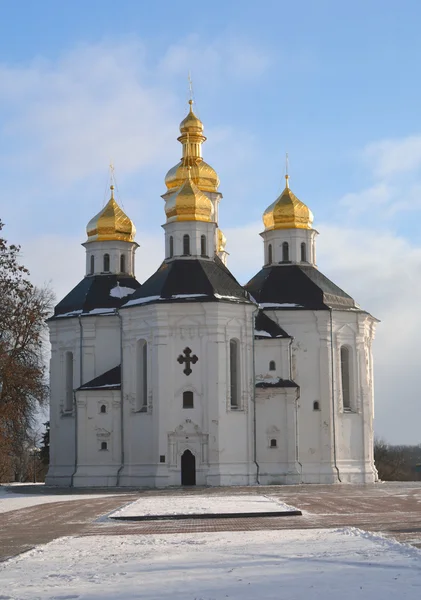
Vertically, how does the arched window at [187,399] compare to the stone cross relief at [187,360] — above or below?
below

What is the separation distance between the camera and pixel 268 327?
4884 centimetres

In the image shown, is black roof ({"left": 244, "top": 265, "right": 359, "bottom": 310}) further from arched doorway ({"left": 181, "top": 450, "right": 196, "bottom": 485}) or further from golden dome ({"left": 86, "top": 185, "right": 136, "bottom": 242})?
arched doorway ({"left": 181, "top": 450, "right": 196, "bottom": 485})

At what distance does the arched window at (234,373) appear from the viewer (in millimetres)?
45812

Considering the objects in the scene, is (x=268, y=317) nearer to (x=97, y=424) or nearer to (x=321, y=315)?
(x=321, y=315)

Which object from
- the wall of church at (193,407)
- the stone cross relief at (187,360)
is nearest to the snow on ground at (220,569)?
the wall of church at (193,407)

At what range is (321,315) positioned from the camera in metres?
49.3

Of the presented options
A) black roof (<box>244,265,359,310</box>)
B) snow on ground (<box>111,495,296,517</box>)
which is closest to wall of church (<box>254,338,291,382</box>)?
black roof (<box>244,265,359,310</box>)

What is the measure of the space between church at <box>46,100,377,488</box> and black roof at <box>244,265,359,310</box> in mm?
81

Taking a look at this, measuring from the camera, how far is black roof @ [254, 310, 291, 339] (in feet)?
159

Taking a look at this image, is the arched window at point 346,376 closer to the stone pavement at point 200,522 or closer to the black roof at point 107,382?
the black roof at point 107,382

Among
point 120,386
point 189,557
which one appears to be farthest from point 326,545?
point 120,386

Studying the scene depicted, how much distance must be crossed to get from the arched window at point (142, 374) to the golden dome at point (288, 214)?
11.2 meters

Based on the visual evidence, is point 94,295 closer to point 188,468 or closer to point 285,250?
point 285,250

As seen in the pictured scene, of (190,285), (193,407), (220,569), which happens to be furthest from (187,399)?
(220,569)
